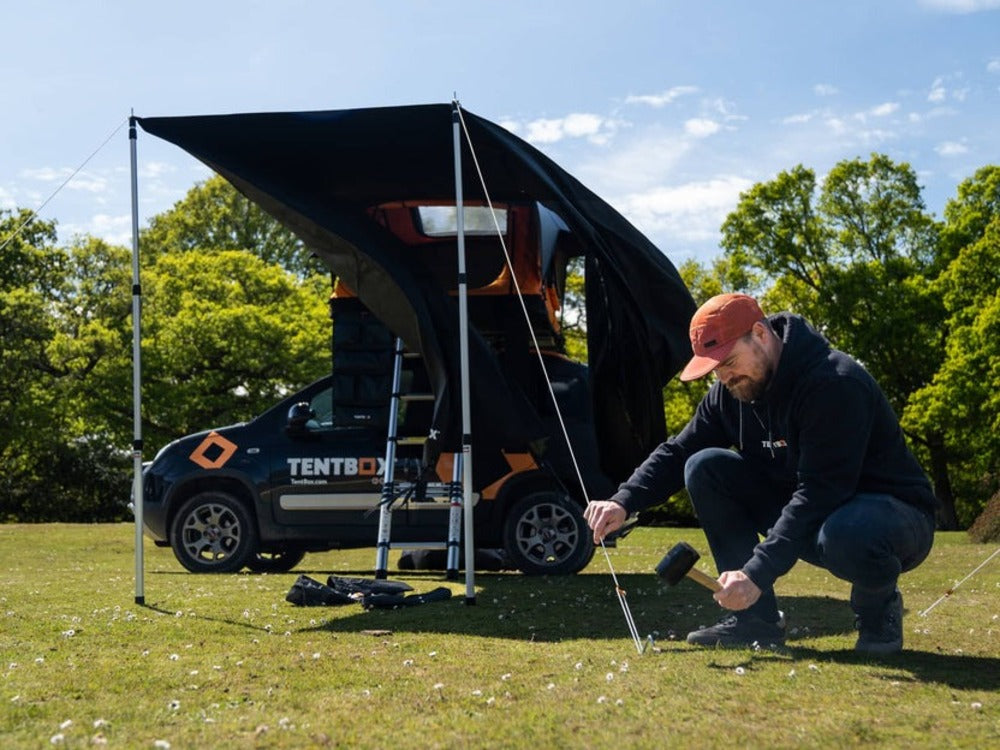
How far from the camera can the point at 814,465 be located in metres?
4.66

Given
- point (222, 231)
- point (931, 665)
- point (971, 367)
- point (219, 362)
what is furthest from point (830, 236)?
point (931, 665)

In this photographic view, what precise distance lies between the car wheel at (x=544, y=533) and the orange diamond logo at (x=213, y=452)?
8.68 ft

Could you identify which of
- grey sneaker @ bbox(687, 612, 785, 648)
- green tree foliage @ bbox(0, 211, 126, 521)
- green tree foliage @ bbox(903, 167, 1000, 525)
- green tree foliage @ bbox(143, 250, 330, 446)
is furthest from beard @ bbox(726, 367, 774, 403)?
green tree foliage @ bbox(143, 250, 330, 446)

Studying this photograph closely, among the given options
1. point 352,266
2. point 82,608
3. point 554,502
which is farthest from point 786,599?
point 82,608

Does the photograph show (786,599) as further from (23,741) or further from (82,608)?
(23,741)

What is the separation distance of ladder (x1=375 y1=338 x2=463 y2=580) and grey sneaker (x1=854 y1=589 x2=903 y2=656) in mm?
4061

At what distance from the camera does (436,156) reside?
30.1 feet

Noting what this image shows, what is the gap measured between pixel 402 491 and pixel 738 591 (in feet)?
17.2

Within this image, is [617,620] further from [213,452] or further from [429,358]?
[213,452]

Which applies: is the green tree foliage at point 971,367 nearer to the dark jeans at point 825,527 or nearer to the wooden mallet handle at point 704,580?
the dark jeans at point 825,527

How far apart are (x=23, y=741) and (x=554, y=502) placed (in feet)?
23.0

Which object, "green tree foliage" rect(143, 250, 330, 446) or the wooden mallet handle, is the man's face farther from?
"green tree foliage" rect(143, 250, 330, 446)

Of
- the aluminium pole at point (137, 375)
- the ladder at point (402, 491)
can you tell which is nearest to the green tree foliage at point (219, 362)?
the ladder at point (402, 491)

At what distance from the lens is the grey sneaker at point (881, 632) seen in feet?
17.0
